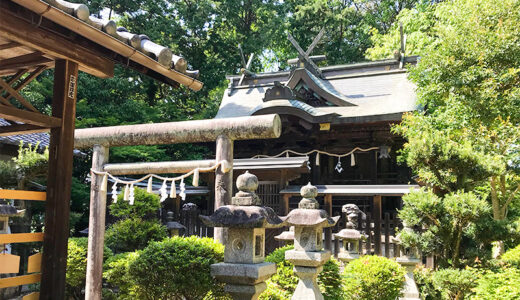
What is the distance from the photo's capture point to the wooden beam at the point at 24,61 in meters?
4.71

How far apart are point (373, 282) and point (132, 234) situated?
15.7 ft

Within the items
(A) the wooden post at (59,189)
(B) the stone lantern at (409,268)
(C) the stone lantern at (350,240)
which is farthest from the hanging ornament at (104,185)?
(B) the stone lantern at (409,268)

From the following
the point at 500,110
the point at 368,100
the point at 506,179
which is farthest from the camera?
the point at 368,100

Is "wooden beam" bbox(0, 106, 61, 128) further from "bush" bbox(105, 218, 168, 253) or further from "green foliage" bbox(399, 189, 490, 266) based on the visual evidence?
"green foliage" bbox(399, 189, 490, 266)

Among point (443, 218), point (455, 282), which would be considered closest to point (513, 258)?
point (455, 282)

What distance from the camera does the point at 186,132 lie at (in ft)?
20.3

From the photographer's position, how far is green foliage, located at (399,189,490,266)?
23.5 feet

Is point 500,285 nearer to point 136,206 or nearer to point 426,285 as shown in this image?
point 426,285

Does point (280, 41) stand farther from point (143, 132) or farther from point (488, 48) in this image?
point (143, 132)

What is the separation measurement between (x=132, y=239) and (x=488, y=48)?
887 cm

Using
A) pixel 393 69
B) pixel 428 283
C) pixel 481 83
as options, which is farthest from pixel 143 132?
pixel 393 69

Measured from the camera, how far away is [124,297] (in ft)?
22.4

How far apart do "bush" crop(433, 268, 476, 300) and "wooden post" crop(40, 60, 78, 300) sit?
6293 mm

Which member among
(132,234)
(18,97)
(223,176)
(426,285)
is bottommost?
(426,285)
